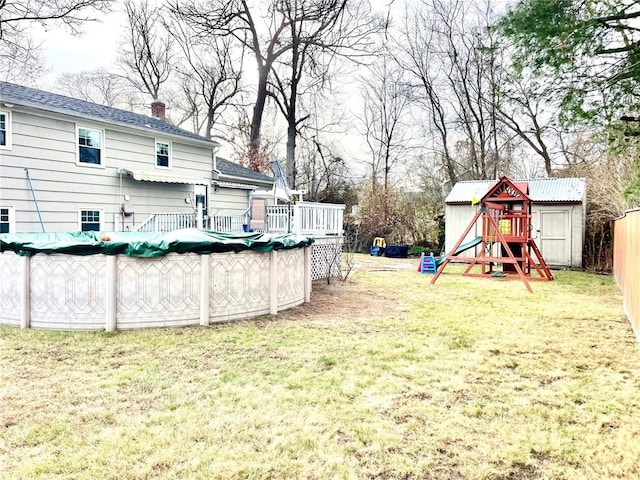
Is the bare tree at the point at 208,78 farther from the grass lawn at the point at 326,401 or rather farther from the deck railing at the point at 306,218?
the grass lawn at the point at 326,401

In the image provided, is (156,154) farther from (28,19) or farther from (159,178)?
(28,19)

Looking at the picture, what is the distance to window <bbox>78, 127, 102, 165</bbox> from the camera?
11.1m

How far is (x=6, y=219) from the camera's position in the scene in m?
9.60

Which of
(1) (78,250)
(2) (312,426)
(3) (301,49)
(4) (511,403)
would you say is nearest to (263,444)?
(2) (312,426)

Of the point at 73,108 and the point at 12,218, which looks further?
the point at 73,108

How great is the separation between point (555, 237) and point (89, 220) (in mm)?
14842

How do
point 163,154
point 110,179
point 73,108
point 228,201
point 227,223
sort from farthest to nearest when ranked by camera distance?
point 228,201 → point 227,223 → point 163,154 → point 110,179 → point 73,108

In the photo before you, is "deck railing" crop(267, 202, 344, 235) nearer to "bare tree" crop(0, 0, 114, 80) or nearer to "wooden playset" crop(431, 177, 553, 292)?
"wooden playset" crop(431, 177, 553, 292)


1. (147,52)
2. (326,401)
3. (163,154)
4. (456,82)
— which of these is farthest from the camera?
(147,52)

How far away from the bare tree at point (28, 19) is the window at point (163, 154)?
5.95m

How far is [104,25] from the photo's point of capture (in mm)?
15906

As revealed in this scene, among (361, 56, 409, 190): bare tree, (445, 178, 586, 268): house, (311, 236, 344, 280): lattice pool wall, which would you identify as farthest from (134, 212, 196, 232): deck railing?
(361, 56, 409, 190): bare tree

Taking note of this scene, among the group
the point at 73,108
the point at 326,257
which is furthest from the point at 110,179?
the point at 326,257

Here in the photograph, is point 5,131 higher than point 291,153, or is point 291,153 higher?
point 291,153
